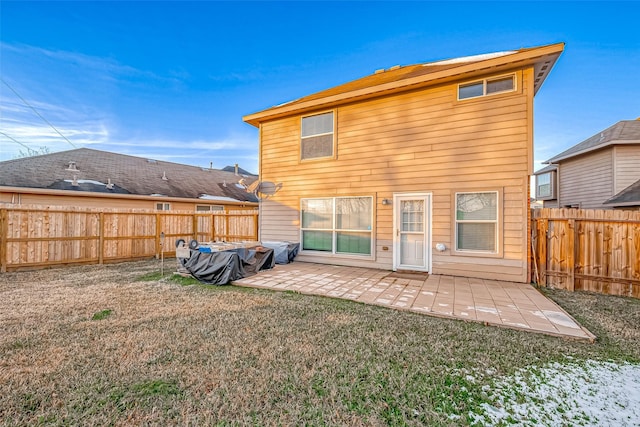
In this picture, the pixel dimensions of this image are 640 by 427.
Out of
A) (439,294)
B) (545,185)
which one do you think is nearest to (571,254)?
(439,294)

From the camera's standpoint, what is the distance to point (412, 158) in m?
6.11

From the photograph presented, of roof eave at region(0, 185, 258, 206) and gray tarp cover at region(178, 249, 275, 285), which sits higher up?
roof eave at region(0, 185, 258, 206)

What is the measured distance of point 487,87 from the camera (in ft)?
18.0

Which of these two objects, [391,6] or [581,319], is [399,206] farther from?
[391,6]

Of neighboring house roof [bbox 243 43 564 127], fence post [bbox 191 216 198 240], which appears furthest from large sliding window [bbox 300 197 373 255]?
fence post [bbox 191 216 198 240]

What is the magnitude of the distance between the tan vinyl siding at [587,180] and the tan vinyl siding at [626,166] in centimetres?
20

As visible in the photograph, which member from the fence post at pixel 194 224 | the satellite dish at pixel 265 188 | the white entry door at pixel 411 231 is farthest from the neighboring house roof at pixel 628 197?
the fence post at pixel 194 224

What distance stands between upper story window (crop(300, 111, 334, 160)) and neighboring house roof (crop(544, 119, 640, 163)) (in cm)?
1076

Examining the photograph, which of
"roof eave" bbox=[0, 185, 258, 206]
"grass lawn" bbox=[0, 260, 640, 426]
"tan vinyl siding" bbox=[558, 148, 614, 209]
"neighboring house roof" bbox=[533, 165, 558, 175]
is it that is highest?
"neighboring house roof" bbox=[533, 165, 558, 175]

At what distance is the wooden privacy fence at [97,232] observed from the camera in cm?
641

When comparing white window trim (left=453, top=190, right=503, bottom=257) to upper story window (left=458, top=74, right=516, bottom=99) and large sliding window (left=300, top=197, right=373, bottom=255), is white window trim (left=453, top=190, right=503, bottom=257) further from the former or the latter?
upper story window (left=458, top=74, right=516, bottom=99)

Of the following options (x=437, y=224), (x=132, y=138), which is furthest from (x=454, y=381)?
(x=132, y=138)

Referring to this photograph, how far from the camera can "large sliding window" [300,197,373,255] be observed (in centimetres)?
666

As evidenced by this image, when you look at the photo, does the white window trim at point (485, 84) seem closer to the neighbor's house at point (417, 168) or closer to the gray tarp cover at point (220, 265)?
the neighbor's house at point (417, 168)
